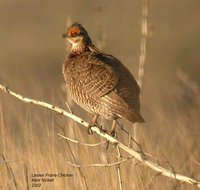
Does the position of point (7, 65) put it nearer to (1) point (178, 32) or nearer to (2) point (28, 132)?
(1) point (178, 32)

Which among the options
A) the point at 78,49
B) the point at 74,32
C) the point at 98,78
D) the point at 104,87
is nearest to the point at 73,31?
the point at 74,32

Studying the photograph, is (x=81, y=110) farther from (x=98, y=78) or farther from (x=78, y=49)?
(x=98, y=78)

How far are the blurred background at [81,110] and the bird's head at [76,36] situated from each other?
0.45 ft

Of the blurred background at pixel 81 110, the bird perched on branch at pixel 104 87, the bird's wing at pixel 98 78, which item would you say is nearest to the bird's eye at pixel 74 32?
the blurred background at pixel 81 110

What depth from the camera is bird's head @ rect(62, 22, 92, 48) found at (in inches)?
337

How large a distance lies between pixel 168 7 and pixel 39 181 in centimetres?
2154

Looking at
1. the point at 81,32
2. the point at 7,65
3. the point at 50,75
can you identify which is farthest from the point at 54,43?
the point at 81,32

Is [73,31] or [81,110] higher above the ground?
[81,110]

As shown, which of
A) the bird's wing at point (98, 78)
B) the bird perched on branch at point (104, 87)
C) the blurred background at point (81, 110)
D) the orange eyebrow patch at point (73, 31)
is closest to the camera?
the bird perched on branch at point (104, 87)

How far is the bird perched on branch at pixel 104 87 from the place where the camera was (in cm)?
765

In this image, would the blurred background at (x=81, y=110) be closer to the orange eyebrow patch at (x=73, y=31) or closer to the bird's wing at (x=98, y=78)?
the orange eyebrow patch at (x=73, y=31)

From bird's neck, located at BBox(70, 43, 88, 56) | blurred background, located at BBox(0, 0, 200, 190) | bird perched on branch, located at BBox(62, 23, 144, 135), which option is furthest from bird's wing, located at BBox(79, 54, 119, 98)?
bird's neck, located at BBox(70, 43, 88, 56)

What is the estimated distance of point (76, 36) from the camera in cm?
860

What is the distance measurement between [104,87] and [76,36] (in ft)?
3.13
